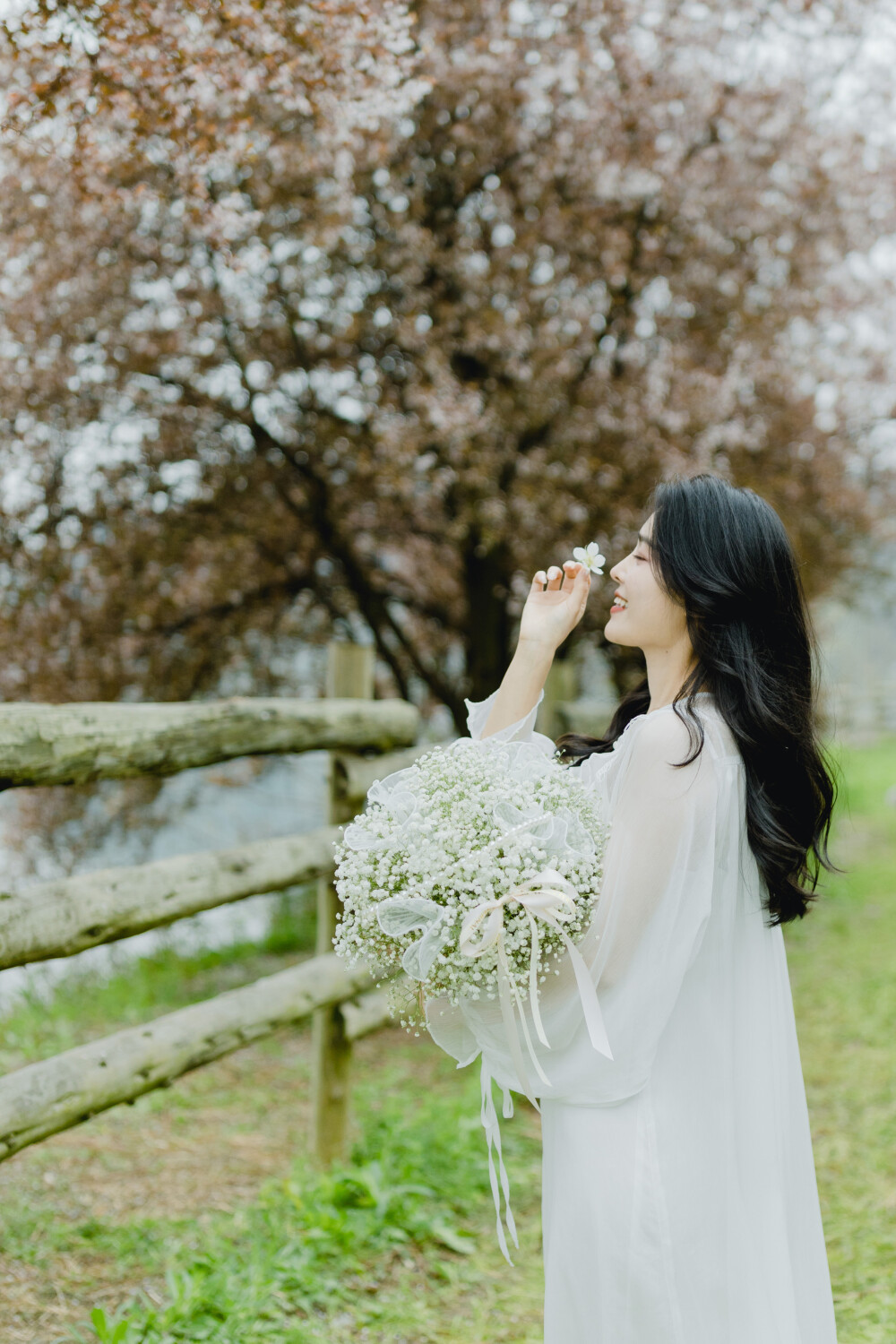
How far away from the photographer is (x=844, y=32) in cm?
647

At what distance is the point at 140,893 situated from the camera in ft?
11.0

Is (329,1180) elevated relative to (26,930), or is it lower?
lower

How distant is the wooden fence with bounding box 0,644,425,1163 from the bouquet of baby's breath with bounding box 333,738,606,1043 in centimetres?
123

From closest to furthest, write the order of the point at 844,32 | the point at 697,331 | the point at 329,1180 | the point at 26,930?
1. the point at 26,930
2. the point at 329,1180
3. the point at 844,32
4. the point at 697,331

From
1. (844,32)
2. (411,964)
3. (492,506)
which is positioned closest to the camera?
(411,964)

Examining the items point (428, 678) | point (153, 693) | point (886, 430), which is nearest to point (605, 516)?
point (428, 678)

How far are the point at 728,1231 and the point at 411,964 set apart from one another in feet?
2.72

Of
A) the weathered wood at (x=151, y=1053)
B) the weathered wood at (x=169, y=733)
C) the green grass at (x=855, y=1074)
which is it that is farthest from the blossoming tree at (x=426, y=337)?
the weathered wood at (x=151, y=1053)

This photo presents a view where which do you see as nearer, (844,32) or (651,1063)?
(651,1063)

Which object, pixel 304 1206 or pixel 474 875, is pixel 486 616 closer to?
pixel 304 1206

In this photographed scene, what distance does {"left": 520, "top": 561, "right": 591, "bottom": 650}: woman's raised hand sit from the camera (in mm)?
2490

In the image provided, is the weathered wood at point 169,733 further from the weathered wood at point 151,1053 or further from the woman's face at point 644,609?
the woman's face at point 644,609

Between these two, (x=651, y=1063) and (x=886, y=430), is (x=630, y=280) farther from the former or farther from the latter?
(x=651, y=1063)

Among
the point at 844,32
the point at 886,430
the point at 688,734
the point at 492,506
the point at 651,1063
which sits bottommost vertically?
the point at 651,1063
